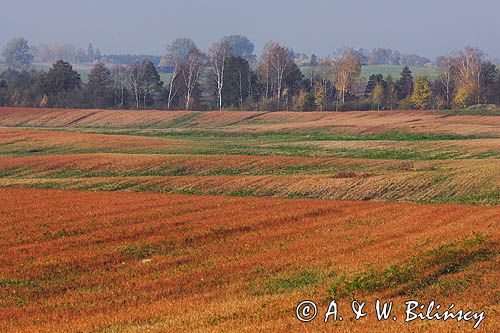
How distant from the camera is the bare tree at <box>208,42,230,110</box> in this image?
14688 centimetres

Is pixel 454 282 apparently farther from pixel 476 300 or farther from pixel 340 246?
pixel 340 246

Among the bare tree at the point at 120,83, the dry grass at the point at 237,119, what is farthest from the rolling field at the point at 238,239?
the bare tree at the point at 120,83

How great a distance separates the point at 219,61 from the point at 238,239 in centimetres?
12564

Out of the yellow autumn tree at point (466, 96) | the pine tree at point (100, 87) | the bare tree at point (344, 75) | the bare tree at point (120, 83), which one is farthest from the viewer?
the bare tree at point (120, 83)

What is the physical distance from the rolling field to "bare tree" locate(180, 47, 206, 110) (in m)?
83.0

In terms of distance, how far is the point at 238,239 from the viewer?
27.4m

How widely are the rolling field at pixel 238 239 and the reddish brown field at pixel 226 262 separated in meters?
0.07

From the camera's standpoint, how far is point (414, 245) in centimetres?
2483

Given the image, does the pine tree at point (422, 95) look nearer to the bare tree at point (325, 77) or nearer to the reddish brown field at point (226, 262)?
the bare tree at point (325, 77)

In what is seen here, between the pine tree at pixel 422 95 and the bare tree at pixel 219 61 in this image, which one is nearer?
the pine tree at pixel 422 95

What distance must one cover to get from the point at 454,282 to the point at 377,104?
122343 mm

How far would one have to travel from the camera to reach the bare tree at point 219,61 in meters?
147

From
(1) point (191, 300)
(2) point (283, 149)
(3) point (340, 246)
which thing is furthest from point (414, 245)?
(2) point (283, 149)

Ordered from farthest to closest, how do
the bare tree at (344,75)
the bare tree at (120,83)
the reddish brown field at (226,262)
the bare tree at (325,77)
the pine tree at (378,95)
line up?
1. the bare tree at (325,77)
2. the bare tree at (120,83)
3. the bare tree at (344,75)
4. the pine tree at (378,95)
5. the reddish brown field at (226,262)
